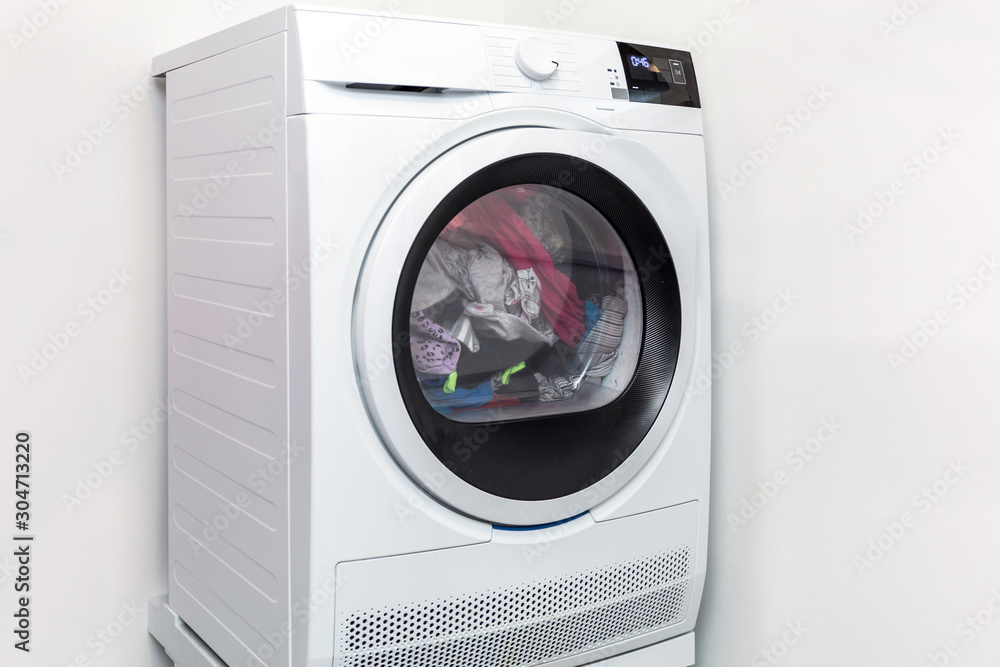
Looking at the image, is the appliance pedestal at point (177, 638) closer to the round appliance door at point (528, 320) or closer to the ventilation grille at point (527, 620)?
the ventilation grille at point (527, 620)

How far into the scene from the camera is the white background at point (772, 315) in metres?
1.04

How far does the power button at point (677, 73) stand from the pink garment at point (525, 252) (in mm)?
376

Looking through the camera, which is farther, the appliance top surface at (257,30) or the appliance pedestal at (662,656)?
the appliance pedestal at (662,656)

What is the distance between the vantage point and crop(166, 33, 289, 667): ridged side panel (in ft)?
3.40

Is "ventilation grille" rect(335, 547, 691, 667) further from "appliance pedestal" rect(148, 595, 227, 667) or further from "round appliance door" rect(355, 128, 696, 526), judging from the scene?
"appliance pedestal" rect(148, 595, 227, 667)

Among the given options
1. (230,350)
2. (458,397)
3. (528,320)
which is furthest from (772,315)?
(230,350)

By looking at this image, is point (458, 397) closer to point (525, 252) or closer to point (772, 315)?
point (525, 252)

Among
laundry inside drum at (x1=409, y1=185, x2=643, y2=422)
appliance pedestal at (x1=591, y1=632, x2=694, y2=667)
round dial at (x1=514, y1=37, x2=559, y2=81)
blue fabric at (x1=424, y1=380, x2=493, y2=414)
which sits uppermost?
round dial at (x1=514, y1=37, x2=559, y2=81)

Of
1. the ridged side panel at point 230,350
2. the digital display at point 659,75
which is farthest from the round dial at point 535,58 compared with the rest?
Answer: the ridged side panel at point 230,350

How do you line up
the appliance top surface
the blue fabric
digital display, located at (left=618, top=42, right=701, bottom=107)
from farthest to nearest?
digital display, located at (left=618, top=42, right=701, bottom=107)
the blue fabric
the appliance top surface

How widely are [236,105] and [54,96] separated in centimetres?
45

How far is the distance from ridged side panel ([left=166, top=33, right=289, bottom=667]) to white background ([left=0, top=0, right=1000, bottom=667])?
0.42 ft

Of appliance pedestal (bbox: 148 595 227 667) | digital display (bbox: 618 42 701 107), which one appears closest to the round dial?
digital display (bbox: 618 42 701 107)

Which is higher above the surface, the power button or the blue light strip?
the power button
